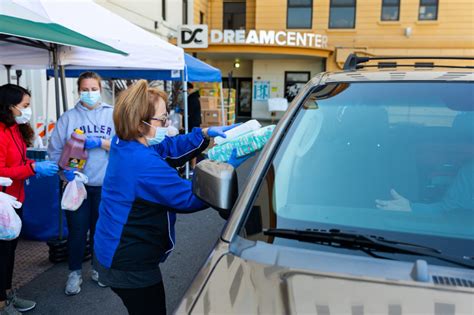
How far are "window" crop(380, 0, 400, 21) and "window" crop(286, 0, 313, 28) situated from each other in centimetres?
395

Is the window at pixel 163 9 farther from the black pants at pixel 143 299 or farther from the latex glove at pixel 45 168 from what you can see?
the black pants at pixel 143 299

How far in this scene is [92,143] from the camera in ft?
11.6

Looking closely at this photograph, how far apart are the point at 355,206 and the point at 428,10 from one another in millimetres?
24464

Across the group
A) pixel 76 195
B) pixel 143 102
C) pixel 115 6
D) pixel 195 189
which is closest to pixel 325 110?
pixel 195 189

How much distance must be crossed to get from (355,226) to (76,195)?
102 inches

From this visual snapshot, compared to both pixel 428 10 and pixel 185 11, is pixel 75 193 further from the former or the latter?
pixel 428 10

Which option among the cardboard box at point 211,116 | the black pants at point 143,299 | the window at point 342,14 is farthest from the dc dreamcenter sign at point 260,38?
the black pants at point 143,299

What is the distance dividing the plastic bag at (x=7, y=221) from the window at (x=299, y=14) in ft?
74.3

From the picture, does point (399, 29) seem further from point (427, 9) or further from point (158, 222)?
point (158, 222)

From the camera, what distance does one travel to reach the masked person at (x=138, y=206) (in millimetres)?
1942

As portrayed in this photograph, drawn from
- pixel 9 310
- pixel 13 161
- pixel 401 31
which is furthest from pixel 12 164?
pixel 401 31

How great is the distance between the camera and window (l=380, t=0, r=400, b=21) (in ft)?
74.2

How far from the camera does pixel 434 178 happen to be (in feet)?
6.07

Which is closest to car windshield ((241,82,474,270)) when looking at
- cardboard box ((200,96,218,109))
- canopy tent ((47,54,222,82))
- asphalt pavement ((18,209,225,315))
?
asphalt pavement ((18,209,225,315))
